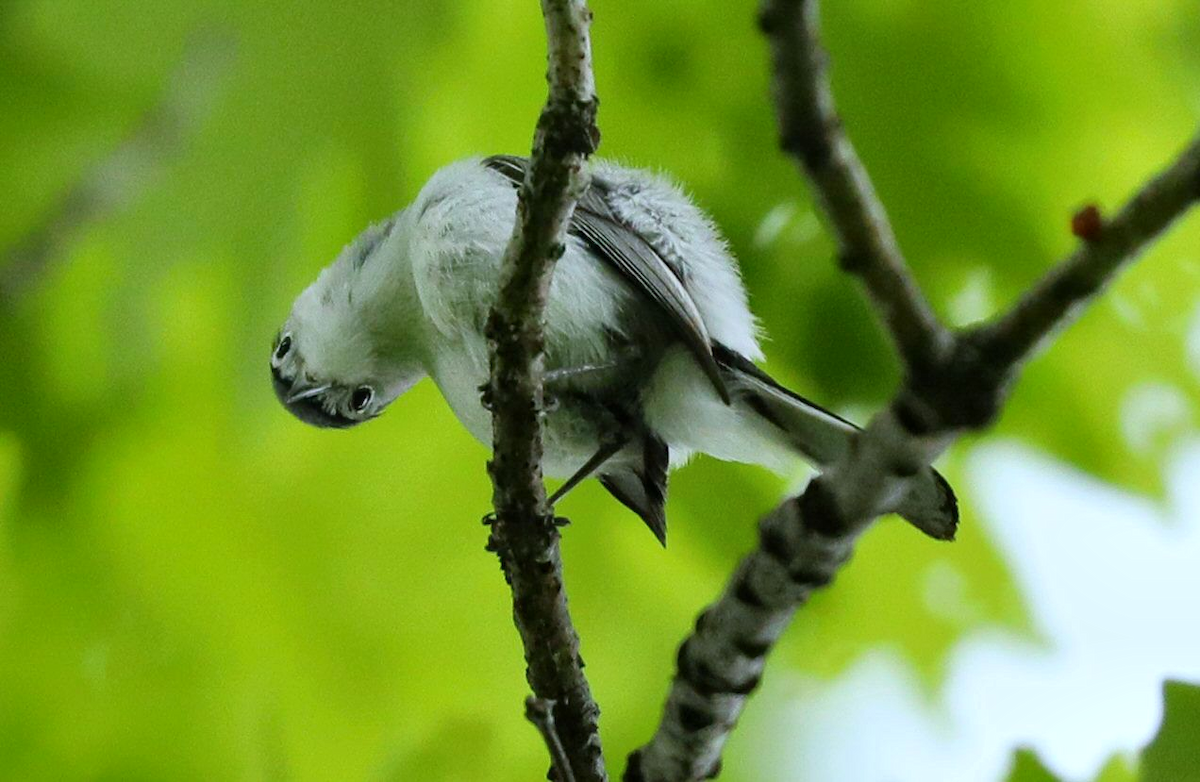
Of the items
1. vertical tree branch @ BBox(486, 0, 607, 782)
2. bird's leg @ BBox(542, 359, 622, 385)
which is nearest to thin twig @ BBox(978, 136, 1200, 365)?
vertical tree branch @ BBox(486, 0, 607, 782)

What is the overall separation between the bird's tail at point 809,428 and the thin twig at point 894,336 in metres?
0.32

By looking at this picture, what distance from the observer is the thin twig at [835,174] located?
594mm

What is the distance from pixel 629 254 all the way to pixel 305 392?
1.67ft

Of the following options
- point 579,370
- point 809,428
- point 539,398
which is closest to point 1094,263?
point 539,398

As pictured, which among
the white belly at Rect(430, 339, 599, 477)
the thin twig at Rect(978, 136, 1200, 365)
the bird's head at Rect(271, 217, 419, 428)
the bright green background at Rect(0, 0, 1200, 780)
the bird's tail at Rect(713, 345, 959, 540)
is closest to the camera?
the thin twig at Rect(978, 136, 1200, 365)

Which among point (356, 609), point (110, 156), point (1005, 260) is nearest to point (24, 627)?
point (356, 609)

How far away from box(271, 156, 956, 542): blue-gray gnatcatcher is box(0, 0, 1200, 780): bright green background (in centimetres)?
6

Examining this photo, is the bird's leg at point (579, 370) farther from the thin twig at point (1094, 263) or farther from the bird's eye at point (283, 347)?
→ the thin twig at point (1094, 263)

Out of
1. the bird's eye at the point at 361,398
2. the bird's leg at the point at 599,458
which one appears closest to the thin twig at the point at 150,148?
the bird's eye at the point at 361,398

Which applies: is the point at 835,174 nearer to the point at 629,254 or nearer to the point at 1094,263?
the point at 1094,263

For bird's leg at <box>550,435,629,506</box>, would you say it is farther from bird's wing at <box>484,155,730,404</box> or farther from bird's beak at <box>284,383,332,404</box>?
bird's beak at <box>284,383,332,404</box>

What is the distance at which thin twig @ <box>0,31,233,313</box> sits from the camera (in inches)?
51.1

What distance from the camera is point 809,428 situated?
125 centimetres

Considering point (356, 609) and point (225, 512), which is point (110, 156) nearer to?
point (225, 512)
